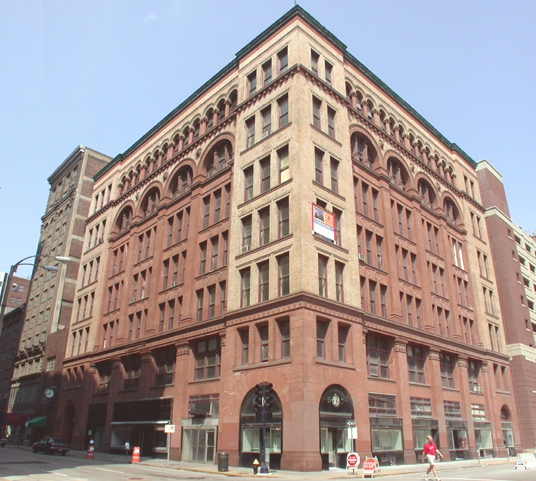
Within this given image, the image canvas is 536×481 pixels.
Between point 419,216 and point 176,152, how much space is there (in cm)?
2564

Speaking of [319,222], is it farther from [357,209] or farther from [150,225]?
[150,225]

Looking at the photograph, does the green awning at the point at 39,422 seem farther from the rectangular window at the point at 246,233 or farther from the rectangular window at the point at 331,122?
the rectangular window at the point at 331,122

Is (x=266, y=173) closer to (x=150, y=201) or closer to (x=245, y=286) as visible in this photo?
(x=245, y=286)

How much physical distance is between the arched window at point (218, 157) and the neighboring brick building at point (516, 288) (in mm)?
35846

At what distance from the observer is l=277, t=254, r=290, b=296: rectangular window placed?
30609 mm

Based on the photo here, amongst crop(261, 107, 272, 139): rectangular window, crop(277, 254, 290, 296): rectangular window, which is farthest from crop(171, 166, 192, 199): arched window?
crop(277, 254, 290, 296): rectangular window

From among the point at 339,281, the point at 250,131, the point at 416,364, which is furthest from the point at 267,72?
the point at 416,364

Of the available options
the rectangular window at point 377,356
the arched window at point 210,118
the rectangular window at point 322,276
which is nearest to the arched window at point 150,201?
the arched window at point 210,118

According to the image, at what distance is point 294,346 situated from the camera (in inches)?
1104

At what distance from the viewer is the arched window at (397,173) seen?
Result: 45344 millimetres

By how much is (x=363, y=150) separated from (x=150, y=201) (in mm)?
23842

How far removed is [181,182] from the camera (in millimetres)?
47781

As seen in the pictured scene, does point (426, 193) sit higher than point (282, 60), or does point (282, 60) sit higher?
point (282, 60)

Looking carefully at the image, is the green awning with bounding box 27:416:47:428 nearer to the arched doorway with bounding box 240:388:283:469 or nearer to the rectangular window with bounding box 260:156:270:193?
the arched doorway with bounding box 240:388:283:469
